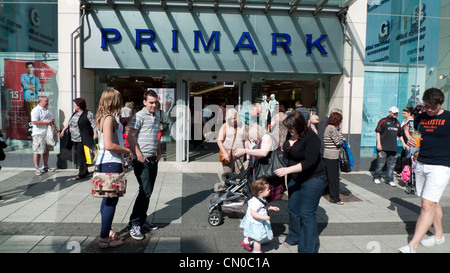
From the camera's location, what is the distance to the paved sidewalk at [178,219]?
417 cm

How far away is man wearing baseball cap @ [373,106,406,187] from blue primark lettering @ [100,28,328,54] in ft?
8.51

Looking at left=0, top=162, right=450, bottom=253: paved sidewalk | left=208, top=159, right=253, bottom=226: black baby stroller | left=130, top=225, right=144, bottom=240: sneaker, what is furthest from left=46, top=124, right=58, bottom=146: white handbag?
left=208, top=159, right=253, bottom=226: black baby stroller

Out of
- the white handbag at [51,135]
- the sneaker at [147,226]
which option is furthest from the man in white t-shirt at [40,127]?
the sneaker at [147,226]

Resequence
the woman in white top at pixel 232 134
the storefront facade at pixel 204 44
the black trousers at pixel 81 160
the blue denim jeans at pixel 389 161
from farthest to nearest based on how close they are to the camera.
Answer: the storefront facade at pixel 204 44 → the blue denim jeans at pixel 389 161 → the black trousers at pixel 81 160 → the woman in white top at pixel 232 134

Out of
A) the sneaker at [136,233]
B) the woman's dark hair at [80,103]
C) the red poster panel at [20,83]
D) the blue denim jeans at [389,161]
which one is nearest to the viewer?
the sneaker at [136,233]

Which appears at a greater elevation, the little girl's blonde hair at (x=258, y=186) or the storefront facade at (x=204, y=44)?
the storefront facade at (x=204, y=44)

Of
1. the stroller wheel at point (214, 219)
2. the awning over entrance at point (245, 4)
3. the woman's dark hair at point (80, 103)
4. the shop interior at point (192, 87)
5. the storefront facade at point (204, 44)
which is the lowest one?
the stroller wheel at point (214, 219)

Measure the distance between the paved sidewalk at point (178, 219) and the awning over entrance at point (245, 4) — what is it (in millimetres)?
4519

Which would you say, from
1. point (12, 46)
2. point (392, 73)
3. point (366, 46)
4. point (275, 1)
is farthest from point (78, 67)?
point (392, 73)

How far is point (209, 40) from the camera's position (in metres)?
8.86

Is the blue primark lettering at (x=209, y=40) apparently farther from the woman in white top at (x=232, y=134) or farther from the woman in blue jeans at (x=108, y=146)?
the woman in blue jeans at (x=108, y=146)

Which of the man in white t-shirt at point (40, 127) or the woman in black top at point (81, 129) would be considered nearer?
the woman in black top at point (81, 129)

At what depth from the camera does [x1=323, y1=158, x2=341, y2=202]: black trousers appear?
19.9 ft
